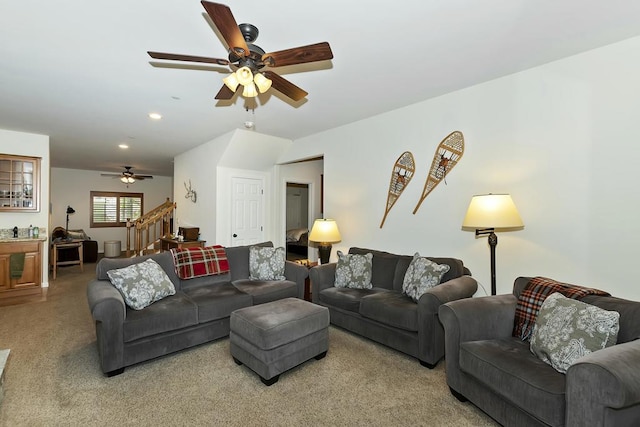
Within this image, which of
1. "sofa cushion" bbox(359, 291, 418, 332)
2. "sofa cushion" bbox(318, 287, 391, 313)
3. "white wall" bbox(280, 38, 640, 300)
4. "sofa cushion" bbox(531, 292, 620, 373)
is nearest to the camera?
"sofa cushion" bbox(531, 292, 620, 373)

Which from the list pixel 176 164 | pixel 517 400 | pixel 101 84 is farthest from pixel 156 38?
pixel 176 164

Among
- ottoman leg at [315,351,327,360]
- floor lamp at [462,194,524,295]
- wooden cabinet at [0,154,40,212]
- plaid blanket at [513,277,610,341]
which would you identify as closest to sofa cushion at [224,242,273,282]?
ottoman leg at [315,351,327,360]

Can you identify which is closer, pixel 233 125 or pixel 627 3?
pixel 627 3

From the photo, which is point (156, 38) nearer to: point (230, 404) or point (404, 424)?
point (230, 404)

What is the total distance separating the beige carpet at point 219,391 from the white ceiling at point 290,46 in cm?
264

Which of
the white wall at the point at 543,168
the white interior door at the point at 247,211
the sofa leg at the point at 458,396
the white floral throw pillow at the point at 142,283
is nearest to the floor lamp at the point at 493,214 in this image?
the white wall at the point at 543,168

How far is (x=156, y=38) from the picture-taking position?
2.23m

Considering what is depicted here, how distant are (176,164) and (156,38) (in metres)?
5.03

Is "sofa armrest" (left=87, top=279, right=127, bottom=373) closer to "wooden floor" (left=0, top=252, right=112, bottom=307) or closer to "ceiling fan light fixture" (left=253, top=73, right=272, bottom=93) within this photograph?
"ceiling fan light fixture" (left=253, top=73, right=272, bottom=93)

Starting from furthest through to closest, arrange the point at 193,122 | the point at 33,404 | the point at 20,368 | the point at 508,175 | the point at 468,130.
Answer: the point at 193,122
the point at 468,130
the point at 508,175
the point at 20,368
the point at 33,404

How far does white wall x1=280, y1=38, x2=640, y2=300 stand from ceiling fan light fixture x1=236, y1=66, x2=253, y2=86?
239 cm

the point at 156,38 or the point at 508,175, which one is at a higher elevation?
the point at 156,38

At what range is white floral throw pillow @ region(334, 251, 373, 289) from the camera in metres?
3.54

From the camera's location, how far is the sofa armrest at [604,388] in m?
1.32
